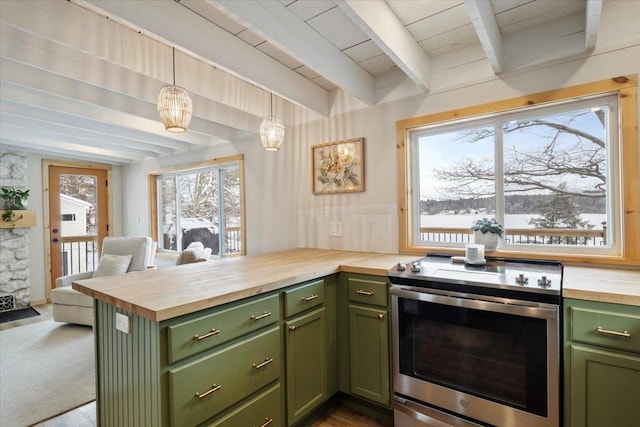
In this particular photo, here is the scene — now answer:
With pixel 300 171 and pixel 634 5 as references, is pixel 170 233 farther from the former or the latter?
pixel 634 5

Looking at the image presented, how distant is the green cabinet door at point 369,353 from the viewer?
6.31ft

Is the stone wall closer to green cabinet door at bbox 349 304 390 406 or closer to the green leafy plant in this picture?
green cabinet door at bbox 349 304 390 406

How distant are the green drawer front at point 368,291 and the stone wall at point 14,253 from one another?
199 inches

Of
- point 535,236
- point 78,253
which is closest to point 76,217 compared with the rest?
point 78,253

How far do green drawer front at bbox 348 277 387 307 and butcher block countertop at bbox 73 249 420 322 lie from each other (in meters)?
0.06

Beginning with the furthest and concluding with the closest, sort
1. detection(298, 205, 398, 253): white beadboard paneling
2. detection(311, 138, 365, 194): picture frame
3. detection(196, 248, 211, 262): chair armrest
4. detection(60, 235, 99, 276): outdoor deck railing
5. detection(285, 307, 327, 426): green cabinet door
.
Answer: detection(60, 235, 99, 276): outdoor deck railing
detection(196, 248, 211, 262): chair armrest
detection(311, 138, 365, 194): picture frame
detection(298, 205, 398, 253): white beadboard paneling
detection(285, 307, 327, 426): green cabinet door

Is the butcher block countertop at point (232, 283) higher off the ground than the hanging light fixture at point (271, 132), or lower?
lower

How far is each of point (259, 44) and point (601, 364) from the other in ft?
8.36

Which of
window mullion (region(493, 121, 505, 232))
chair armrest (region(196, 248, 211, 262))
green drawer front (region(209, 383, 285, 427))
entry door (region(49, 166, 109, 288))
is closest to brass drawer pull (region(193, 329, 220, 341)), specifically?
green drawer front (region(209, 383, 285, 427))

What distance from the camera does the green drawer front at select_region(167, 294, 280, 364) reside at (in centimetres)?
121

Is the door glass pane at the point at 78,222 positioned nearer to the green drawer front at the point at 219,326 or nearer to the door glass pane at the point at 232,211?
the door glass pane at the point at 232,211

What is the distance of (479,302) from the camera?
1.59 m

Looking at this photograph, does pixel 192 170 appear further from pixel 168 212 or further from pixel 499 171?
pixel 499 171

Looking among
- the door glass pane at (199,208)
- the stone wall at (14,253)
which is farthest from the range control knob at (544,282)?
the stone wall at (14,253)
